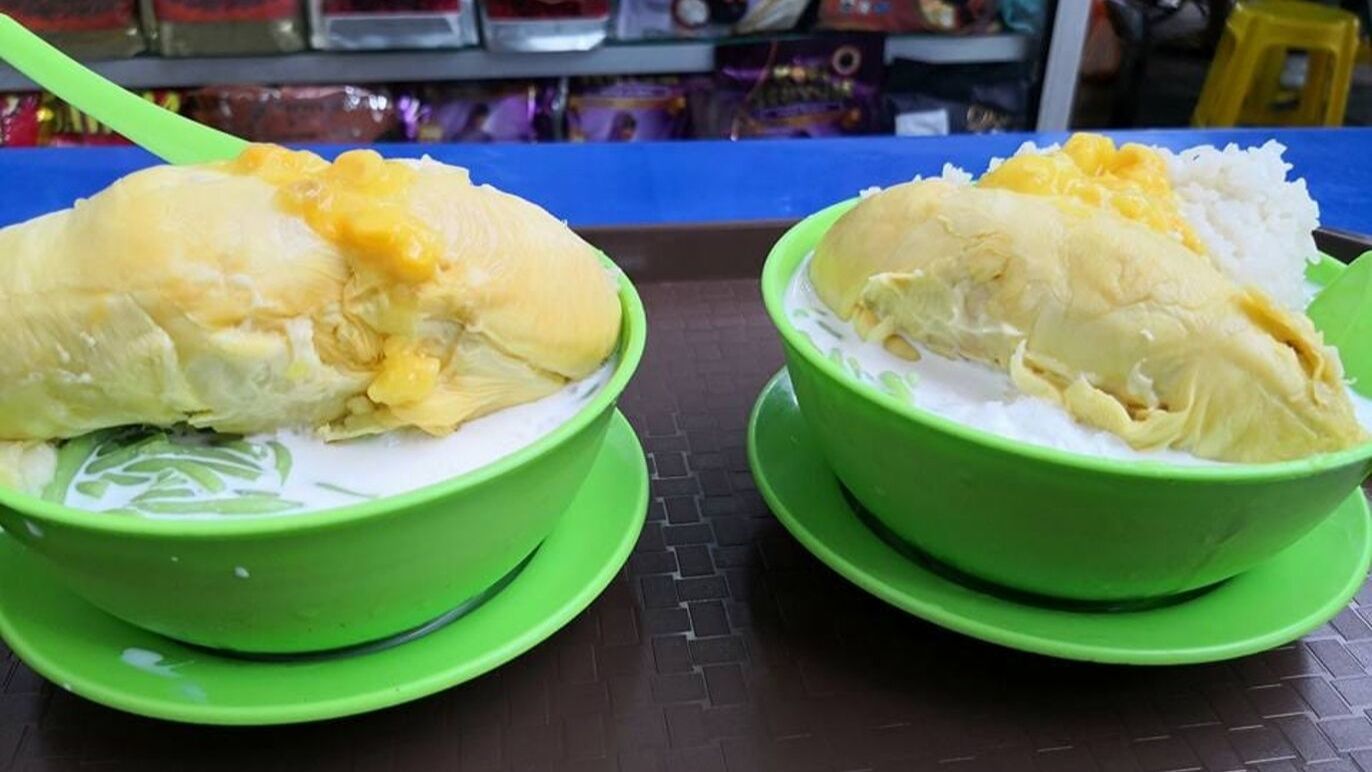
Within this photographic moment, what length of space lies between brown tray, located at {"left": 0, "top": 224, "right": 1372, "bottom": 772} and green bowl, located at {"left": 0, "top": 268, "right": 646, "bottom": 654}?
7 centimetres

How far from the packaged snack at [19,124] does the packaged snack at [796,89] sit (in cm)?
127

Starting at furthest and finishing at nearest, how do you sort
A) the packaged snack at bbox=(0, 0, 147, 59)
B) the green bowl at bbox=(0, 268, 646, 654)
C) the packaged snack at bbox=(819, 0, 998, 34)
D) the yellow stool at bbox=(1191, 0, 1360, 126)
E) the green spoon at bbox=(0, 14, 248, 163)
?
1. the yellow stool at bbox=(1191, 0, 1360, 126)
2. the packaged snack at bbox=(819, 0, 998, 34)
3. the packaged snack at bbox=(0, 0, 147, 59)
4. the green spoon at bbox=(0, 14, 248, 163)
5. the green bowl at bbox=(0, 268, 646, 654)

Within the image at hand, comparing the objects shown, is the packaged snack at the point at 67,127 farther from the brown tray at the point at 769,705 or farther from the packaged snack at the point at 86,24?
Result: the brown tray at the point at 769,705

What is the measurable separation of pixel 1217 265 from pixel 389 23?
171cm

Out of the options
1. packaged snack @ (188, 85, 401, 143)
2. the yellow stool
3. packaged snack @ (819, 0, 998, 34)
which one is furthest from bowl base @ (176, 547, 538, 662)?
the yellow stool

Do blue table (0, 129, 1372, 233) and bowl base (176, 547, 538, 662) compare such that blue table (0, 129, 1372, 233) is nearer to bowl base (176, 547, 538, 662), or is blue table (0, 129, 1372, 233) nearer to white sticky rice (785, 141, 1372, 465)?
white sticky rice (785, 141, 1372, 465)

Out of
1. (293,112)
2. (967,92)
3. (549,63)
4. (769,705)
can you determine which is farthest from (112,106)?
(967,92)

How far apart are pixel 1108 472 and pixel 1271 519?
0.41 feet

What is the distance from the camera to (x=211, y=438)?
61 cm

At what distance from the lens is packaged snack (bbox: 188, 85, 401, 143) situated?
2.01 m

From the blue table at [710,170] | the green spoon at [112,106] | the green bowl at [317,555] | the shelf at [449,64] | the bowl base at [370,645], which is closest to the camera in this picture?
the green bowl at [317,555]

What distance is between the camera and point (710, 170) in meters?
1.41

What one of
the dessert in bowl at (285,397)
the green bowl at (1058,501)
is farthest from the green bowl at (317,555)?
the green bowl at (1058,501)

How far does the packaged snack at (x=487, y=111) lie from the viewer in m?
2.20
